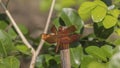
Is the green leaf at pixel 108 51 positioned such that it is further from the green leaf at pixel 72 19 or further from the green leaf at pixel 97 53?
the green leaf at pixel 72 19

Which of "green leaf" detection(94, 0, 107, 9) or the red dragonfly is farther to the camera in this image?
"green leaf" detection(94, 0, 107, 9)

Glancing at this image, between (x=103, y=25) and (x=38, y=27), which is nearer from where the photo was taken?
(x=103, y=25)

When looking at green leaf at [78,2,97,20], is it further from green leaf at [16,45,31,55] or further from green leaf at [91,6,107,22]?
green leaf at [16,45,31,55]

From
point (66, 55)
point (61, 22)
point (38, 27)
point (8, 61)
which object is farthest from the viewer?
point (38, 27)

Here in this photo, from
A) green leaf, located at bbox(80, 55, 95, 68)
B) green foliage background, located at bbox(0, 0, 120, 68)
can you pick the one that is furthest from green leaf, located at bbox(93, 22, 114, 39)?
green leaf, located at bbox(80, 55, 95, 68)

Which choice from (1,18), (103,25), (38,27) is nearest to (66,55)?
(103,25)

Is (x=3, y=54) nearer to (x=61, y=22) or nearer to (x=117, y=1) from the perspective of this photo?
(x=61, y=22)
